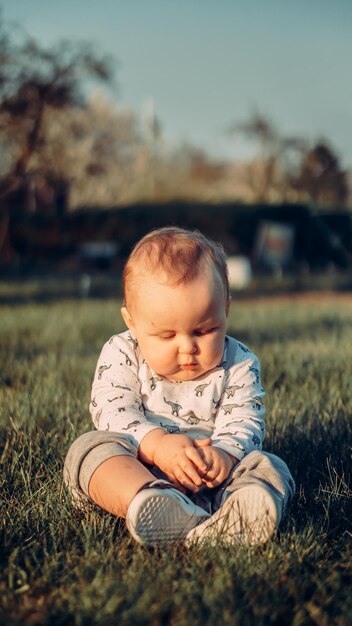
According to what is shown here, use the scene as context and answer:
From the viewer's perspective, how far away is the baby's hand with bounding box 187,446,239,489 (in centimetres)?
214

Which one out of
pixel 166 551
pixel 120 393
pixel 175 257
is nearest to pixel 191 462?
pixel 166 551

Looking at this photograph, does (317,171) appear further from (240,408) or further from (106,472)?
(106,472)

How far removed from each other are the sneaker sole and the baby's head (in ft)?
1.61

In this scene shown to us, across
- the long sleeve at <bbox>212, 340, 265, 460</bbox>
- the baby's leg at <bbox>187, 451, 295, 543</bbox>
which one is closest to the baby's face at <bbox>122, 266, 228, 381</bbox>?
the long sleeve at <bbox>212, 340, 265, 460</bbox>

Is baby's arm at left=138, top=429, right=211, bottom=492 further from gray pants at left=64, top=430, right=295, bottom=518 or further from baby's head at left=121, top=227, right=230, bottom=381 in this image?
baby's head at left=121, top=227, right=230, bottom=381

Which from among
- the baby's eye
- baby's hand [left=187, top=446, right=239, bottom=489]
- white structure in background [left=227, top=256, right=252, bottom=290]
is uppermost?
the baby's eye

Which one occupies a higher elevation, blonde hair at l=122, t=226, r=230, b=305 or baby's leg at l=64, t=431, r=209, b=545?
blonde hair at l=122, t=226, r=230, b=305

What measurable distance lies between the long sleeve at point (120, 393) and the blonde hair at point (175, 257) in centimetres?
22

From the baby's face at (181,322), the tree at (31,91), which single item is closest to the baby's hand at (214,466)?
the baby's face at (181,322)

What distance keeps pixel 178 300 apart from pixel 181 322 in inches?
2.6

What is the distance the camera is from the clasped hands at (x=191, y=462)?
2100 mm

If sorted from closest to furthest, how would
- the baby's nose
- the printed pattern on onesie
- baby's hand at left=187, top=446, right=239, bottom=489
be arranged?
1. baby's hand at left=187, top=446, right=239, bottom=489
2. the baby's nose
3. the printed pattern on onesie

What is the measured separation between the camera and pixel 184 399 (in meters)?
2.41

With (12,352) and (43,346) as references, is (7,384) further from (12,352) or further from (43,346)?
(43,346)
